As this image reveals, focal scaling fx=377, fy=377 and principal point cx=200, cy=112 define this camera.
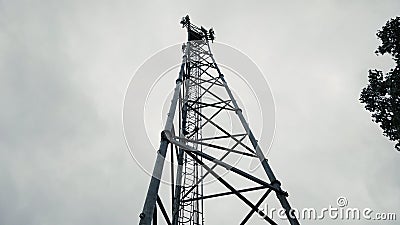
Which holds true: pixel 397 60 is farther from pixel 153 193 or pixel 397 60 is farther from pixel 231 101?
pixel 153 193

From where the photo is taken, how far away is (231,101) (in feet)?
38.6

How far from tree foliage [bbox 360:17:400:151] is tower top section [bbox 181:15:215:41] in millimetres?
7014

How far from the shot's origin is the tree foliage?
33.7 ft

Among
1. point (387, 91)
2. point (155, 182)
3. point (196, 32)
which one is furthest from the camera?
point (196, 32)

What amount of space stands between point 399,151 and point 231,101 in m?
4.99

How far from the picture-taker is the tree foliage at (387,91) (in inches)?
404

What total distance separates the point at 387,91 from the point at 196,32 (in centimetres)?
832

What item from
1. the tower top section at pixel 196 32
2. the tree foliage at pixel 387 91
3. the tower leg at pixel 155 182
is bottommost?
the tower leg at pixel 155 182

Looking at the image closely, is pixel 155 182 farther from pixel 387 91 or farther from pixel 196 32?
pixel 196 32

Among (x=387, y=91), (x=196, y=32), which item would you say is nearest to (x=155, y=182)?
(x=387, y=91)

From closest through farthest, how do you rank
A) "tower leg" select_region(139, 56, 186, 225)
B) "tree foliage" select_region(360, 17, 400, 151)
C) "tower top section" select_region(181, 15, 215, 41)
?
"tower leg" select_region(139, 56, 186, 225) → "tree foliage" select_region(360, 17, 400, 151) → "tower top section" select_region(181, 15, 215, 41)

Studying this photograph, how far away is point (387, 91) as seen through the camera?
35.0ft

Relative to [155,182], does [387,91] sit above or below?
above

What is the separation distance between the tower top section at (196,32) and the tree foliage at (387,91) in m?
7.01
